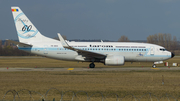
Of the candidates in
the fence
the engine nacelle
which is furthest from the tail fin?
the fence

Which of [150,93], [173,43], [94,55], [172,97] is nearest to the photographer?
[172,97]

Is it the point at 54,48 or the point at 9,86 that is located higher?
the point at 54,48

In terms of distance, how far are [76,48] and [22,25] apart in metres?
8.23

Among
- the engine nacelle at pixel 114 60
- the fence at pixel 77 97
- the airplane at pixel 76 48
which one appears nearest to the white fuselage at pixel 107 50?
the airplane at pixel 76 48

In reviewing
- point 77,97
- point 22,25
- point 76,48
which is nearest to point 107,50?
point 76,48

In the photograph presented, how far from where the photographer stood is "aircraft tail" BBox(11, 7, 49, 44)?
34.1 m

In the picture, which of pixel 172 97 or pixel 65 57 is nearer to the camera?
pixel 172 97

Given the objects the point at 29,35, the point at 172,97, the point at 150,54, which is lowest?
the point at 172,97

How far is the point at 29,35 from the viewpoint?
3431cm

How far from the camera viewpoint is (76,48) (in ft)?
111

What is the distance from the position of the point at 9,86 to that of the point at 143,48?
69.8 feet

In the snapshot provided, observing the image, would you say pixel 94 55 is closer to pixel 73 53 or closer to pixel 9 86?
pixel 73 53

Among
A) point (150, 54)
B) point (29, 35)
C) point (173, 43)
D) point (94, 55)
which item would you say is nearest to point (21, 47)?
point (29, 35)

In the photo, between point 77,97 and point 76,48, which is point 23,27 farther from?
point 77,97
